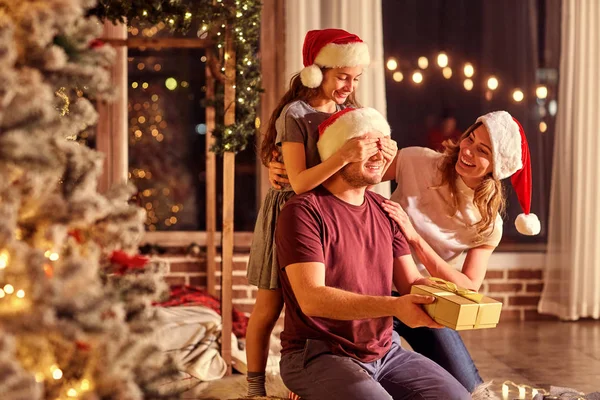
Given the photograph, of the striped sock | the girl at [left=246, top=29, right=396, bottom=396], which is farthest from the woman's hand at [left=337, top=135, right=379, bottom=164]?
the striped sock

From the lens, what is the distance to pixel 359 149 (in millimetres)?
2326

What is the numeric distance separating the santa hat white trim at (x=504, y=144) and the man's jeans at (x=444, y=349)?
58cm

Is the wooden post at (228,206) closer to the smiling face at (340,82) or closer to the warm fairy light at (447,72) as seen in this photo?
the smiling face at (340,82)

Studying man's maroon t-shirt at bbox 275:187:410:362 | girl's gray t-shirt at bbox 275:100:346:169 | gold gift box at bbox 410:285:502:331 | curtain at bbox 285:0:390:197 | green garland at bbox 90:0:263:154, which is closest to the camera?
gold gift box at bbox 410:285:502:331

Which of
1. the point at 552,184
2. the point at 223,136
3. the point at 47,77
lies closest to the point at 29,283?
the point at 47,77

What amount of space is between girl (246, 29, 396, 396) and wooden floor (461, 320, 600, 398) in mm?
1086

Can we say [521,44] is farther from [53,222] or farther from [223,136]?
[53,222]

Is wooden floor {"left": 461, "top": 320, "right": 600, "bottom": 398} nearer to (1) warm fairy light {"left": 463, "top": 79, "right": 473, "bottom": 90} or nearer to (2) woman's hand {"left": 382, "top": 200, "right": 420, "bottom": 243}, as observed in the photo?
(2) woman's hand {"left": 382, "top": 200, "right": 420, "bottom": 243}

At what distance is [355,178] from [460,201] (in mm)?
622

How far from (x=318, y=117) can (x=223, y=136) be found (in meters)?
0.83

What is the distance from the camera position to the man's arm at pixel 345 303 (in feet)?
6.82

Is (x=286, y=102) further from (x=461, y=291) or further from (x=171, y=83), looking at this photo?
(x=171, y=83)

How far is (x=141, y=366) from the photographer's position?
1.47 meters

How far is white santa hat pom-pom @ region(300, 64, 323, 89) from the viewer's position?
2854 mm
